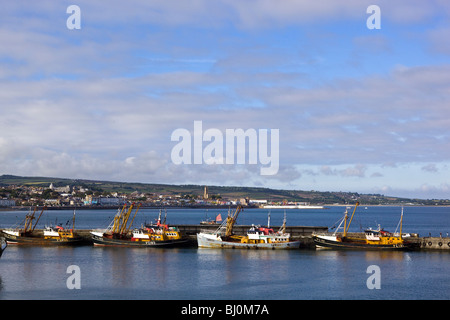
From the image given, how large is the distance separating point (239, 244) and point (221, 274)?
2536 centimetres

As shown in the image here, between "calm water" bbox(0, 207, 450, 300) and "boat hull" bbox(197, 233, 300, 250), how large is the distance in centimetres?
301

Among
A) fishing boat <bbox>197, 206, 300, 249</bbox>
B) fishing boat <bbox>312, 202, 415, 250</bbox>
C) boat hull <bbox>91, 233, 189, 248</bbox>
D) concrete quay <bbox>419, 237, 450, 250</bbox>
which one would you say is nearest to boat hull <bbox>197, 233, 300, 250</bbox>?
fishing boat <bbox>197, 206, 300, 249</bbox>

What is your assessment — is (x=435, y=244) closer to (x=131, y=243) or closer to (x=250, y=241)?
(x=250, y=241)

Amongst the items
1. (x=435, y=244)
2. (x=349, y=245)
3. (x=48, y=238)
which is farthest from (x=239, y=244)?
(x=48, y=238)

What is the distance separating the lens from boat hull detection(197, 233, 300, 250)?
82875 mm

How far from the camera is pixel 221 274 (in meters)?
58.5

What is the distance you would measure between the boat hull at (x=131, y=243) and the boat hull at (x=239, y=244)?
3.94 metres

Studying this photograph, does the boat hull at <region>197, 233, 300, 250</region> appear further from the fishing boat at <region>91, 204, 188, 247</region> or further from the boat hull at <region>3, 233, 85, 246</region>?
the boat hull at <region>3, 233, 85, 246</region>

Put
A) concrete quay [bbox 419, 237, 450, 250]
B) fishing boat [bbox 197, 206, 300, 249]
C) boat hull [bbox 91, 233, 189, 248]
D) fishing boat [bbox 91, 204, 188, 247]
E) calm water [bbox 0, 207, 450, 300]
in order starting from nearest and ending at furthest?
calm water [bbox 0, 207, 450, 300] < concrete quay [bbox 419, 237, 450, 250] < fishing boat [bbox 197, 206, 300, 249] < boat hull [bbox 91, 233, 189, 248] < fishing boat [bbox 91, 204, 188, 247]

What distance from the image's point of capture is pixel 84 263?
6575cm
